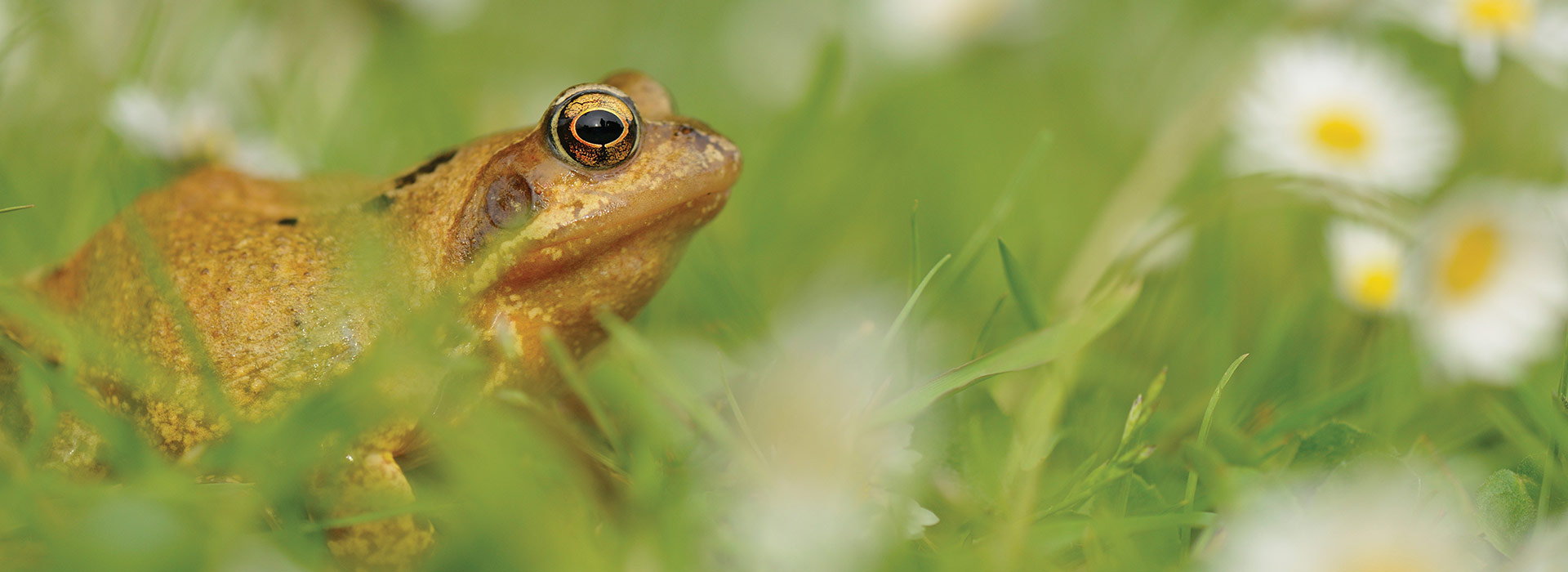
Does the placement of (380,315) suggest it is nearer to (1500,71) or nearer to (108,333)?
(108,333)

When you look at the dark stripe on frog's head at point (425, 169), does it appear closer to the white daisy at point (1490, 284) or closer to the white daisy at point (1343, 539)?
the white daisy at point (1343, 539)

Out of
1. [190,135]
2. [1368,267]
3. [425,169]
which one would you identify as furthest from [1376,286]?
[190,135]

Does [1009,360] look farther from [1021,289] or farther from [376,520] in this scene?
[376,520]

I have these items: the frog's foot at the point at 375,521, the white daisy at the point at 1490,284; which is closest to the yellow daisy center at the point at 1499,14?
the white daisy at the point at 1490,284

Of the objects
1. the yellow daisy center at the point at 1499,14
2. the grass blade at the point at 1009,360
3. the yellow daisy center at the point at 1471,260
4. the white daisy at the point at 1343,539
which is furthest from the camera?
the yellow daisy center at the point at 1499,14

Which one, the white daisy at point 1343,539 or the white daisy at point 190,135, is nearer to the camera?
the white daisy at point 1343,539

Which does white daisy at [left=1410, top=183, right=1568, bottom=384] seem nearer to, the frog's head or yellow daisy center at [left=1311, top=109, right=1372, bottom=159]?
yellow daisy center at [left=1311, top=109, right=1372, bottom=159]

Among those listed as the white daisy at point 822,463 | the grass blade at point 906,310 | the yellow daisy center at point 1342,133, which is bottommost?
the yellow daisy center at point 1342,133
